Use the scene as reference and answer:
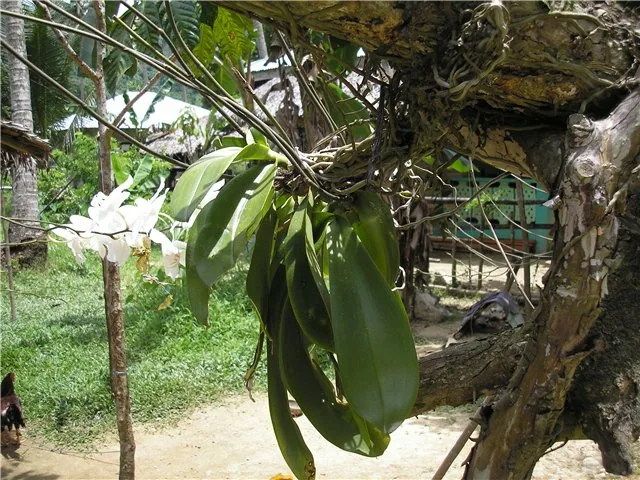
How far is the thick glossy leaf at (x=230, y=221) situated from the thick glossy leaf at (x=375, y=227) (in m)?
0.11

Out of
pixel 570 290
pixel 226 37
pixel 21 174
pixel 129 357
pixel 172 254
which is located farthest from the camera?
pixel 21 174

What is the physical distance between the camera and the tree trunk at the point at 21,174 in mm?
6473

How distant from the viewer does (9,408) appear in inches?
143

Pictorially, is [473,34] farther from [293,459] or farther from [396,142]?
[293,459]

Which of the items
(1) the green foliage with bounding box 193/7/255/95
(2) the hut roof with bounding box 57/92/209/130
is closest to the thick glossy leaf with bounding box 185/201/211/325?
(1) the green foliage with bounding box 193/7/255/95

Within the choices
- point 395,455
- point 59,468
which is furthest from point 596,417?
point 59,468

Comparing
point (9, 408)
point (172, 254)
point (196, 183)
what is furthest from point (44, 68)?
point (196, 183)

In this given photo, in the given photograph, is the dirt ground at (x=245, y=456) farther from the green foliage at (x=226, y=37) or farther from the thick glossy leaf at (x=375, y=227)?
the thick glossy leaf at (x=375, y=227)

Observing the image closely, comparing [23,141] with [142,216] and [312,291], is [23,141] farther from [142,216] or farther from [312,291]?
[312,291]

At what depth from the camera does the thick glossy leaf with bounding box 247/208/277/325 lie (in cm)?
82

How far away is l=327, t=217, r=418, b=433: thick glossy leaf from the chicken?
3.47 metres

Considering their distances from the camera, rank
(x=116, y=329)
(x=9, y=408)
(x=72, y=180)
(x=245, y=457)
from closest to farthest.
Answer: (x=116, y=329) → (x=245, y=457) → (x=9, y=408) → (x=72, y=180)

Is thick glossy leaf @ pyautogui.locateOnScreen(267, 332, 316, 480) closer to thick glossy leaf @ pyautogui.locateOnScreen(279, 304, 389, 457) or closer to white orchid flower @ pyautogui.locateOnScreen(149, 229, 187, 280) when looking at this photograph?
thick glossy leaf @ pyautogui.locateOnScreen(279, 304, 389, 457)

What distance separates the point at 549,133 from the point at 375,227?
247 mm
